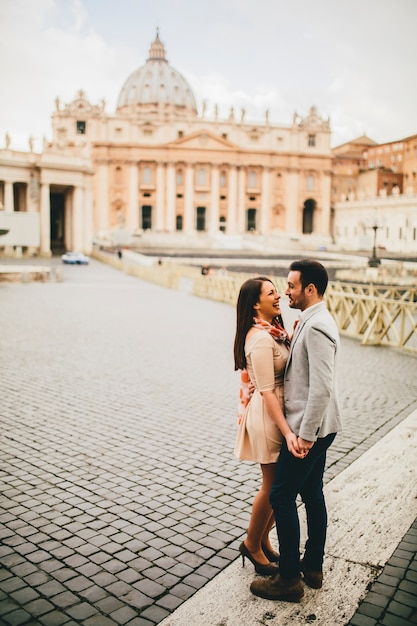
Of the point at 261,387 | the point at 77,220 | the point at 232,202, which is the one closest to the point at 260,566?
the point at 261,387

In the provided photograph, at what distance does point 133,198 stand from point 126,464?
78521 mm

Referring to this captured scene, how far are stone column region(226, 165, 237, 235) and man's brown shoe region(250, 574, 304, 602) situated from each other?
3204 inches

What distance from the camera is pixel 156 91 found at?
10475cm

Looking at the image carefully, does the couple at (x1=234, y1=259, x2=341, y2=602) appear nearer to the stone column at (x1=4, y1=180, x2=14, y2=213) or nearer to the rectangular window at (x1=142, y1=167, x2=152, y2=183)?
the stone column at (x1=4, y1=180, x2=14, y2=213)

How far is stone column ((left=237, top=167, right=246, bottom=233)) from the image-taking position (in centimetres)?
8475

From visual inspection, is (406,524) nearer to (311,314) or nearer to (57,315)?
(311,314)

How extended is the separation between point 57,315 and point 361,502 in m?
12.9

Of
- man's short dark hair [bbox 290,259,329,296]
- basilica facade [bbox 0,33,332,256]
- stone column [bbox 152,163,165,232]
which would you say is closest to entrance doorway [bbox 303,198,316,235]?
basilica facade [bbox 0,33,332,256]

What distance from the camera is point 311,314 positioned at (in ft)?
11.4

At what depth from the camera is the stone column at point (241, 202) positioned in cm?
8475

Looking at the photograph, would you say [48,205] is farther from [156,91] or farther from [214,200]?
[156,91]

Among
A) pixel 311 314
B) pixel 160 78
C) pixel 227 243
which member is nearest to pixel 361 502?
pixel 311 314

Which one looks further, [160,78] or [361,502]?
[160,78]

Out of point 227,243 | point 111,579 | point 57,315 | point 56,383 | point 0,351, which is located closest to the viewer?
point 111,579
